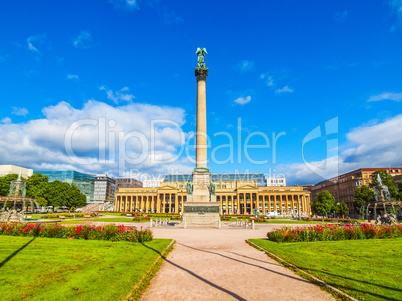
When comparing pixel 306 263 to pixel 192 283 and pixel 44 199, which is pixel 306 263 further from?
pixel 44 199

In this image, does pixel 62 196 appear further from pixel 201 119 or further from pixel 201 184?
pixel 201 119

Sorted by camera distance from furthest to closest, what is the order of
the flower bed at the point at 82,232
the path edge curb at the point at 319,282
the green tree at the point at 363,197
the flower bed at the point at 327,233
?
1. the green tree at the point at 363,197
2. the flower bed at the point at 327,233
3. the flower bed at the point at 82,232
4. the path edge curb at the point at 319,282

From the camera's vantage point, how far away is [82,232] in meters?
20.1

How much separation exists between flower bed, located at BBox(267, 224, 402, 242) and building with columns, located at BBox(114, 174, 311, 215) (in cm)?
11480

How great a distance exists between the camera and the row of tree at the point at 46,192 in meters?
79.4

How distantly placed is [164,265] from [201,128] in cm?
3199

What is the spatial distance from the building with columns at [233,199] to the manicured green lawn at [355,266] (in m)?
122

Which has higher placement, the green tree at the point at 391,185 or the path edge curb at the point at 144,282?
the green tree at the point at 391,185

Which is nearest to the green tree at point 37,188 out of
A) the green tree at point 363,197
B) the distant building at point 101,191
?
the distant building at point 101,191

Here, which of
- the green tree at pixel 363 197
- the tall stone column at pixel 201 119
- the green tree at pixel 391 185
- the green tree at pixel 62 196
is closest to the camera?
the tall stone column at pixel 201 119

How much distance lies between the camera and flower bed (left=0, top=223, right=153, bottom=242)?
1944 cm

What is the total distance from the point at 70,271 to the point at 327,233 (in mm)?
18999

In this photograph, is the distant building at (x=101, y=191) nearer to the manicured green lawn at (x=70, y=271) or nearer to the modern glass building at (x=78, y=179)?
the modern glass building at (x=78, y=179)

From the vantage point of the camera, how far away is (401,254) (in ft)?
46.9
